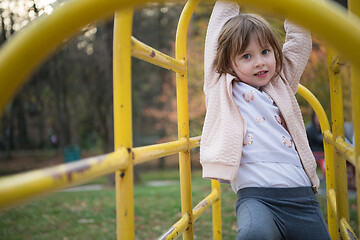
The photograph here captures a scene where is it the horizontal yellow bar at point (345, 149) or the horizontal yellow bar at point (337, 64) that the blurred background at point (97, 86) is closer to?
the horizontal yellow bar at point (337, 64)

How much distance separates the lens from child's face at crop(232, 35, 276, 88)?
1.50 meters

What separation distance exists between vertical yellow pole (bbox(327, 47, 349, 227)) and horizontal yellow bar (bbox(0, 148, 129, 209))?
99cm

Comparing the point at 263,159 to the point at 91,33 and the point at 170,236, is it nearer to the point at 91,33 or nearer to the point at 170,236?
the point at 170,236

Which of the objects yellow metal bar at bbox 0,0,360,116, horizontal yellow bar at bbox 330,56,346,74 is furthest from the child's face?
yellow metal bar at bbox 0,0,360,116

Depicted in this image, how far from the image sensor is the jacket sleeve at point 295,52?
165cm

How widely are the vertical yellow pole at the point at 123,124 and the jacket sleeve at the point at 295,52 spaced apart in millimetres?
935

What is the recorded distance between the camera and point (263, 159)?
138cm

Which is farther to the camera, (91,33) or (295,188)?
(91,33)

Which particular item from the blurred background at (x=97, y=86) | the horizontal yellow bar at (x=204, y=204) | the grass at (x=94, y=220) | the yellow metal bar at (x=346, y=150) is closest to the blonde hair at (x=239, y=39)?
the blurred background at (x=97, y=86)

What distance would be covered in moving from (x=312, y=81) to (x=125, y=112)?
466cm

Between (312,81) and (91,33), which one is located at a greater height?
(91,33)

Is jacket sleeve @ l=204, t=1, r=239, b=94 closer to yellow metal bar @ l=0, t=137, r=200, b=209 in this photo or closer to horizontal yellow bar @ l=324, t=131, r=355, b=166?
horizontal yellow bar @ l=324, t=131, r=355, b=166

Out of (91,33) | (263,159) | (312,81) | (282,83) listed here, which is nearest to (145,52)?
(263,159)

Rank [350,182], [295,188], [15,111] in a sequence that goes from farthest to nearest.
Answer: [15,111]
[350,182]
[295,188]
